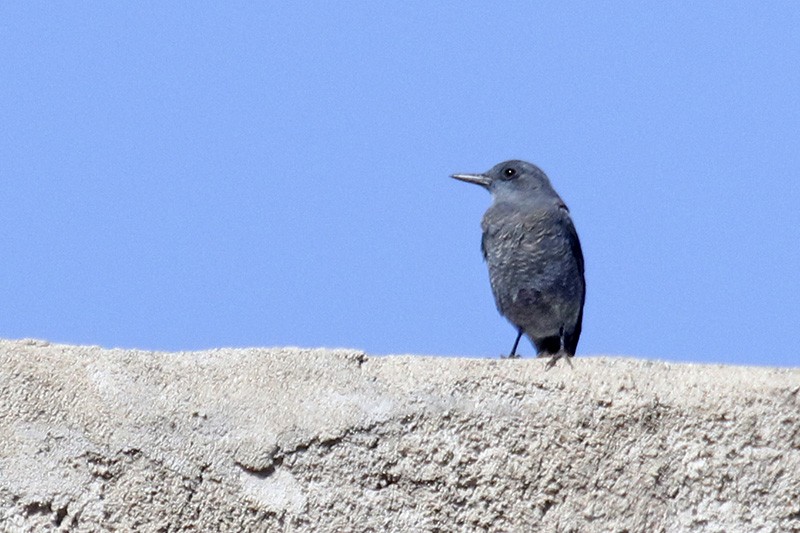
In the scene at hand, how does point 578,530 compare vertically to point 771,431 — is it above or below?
below

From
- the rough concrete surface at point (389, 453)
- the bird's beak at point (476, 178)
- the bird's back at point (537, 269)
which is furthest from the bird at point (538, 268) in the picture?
the rough concrete surface at point (389, 453)

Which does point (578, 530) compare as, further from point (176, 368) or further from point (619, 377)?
point (176, 368)

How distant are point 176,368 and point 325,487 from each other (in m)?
0.66

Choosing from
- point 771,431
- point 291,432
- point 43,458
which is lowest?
point 43,458

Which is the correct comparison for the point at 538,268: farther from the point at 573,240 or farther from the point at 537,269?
the point at 573,240

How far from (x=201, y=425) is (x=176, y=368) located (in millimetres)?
253

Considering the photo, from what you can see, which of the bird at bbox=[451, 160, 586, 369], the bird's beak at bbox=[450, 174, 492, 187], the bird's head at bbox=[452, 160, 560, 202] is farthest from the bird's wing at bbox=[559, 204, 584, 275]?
the bird's beak at bbox=[450, 174, 492, 187]

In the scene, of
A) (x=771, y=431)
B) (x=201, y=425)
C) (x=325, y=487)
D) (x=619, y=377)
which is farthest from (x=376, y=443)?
(x=771, y=431)

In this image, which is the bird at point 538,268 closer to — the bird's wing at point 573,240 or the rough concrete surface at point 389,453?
the bird's wing at point 573,240

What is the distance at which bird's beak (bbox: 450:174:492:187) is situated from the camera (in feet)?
24.4

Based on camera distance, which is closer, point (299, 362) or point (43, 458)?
point (43, 458)

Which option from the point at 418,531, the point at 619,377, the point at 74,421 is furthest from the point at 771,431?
the point at 74,421

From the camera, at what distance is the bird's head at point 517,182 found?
284 inches

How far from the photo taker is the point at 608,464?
3986 millimetres
